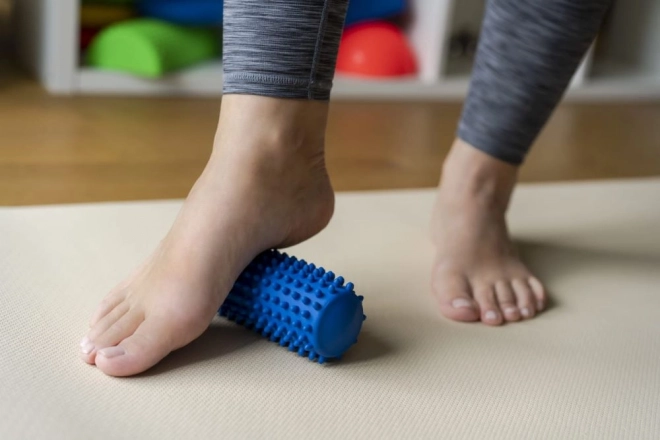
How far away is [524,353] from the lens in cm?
90

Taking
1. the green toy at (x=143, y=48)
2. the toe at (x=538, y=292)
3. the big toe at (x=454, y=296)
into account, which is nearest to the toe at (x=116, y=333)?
the big toe at (x=454, y=296)

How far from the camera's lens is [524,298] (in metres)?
1.00

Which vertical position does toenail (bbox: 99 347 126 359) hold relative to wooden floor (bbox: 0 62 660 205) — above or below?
above

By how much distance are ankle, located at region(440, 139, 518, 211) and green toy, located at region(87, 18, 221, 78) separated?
1.02 metres

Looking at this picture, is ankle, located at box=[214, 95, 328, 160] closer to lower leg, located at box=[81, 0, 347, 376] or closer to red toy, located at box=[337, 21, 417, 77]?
lower leg, located at box=[81, 0, 347, 376]

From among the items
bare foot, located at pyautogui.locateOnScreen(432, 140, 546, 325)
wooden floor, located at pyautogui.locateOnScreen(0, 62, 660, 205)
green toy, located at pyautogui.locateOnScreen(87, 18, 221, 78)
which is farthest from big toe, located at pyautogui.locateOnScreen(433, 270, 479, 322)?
green toy, located at pyautogui.locateOnScreen(87, 18, 221, 78)

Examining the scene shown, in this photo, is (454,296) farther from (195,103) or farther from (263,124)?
(195,103)

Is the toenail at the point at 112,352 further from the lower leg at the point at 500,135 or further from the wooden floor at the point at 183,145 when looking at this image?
the wooden floor at the point at 183,145

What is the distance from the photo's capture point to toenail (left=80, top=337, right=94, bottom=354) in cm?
78

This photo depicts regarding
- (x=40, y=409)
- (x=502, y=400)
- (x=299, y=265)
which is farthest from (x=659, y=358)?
(x=40, y=409)

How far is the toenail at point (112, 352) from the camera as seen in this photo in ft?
2.49

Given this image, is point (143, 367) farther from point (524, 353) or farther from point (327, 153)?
point (327, 153)

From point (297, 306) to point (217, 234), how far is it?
0.10 meters

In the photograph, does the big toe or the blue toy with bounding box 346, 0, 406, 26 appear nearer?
the big toe
